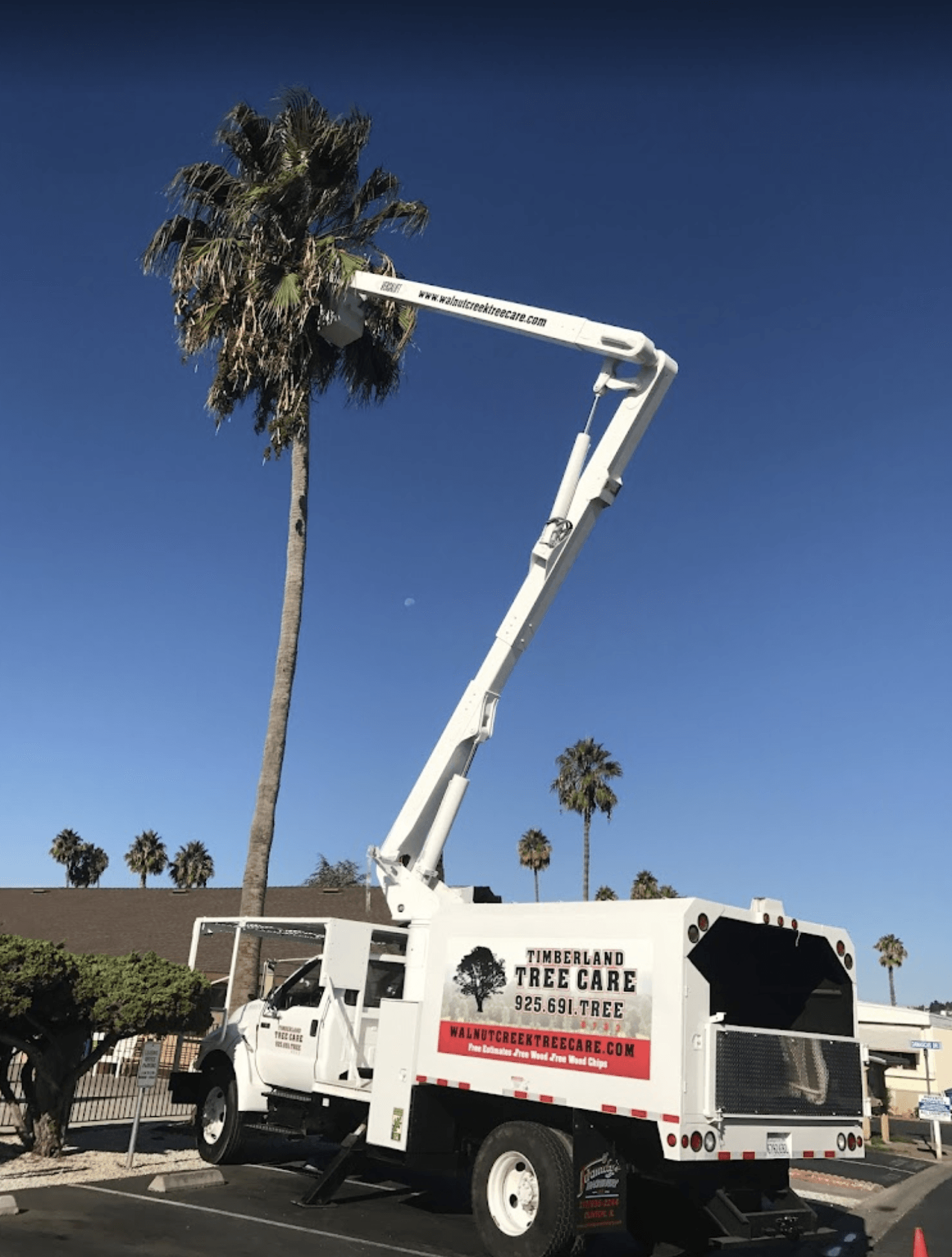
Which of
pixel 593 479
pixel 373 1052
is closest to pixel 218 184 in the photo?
pixel 593 479

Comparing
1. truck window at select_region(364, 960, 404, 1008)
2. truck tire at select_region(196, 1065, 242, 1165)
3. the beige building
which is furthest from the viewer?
the beige building

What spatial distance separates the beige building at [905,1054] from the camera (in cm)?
3819

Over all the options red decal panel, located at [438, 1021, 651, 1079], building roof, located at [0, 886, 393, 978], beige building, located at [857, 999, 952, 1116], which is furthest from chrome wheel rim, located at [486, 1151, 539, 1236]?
beige building, located at [857, 999, 952, 1116]

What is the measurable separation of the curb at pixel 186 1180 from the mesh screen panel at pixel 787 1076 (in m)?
6.12

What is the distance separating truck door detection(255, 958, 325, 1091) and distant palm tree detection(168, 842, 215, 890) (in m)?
58.1

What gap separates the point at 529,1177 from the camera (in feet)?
28.4

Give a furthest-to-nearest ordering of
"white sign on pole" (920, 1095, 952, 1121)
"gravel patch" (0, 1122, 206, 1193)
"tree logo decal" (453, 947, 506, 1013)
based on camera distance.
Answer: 1. "white sign on pole" (920, 1095, 952, 1121)
2. "gravel patch" (0, 1122, 206, 1193)
3. "tree logo decal" (453, 947, 506, 1013)

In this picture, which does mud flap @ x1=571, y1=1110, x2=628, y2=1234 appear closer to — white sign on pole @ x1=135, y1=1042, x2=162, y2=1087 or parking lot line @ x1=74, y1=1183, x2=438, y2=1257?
parking lot line @ x1=74, y1=1183, x2=438, y2=1257

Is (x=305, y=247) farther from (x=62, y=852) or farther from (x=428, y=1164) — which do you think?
(x=62, y=852)

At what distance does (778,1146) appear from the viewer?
27.5ft

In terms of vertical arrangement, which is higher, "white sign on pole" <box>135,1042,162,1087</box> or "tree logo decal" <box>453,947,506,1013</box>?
"tree logo decal" <box>453,947,506,1013</box>

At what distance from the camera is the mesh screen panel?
8.05 metres

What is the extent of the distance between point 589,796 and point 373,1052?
4743 cm

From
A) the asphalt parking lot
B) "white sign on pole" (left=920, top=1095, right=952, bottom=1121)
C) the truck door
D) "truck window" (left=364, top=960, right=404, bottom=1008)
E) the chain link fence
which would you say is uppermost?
"truck window" (left=364, top=960, right=404, bottom=1008)
